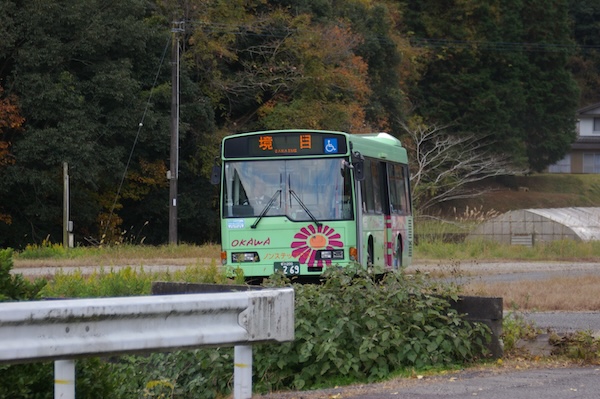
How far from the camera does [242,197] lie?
18.9m

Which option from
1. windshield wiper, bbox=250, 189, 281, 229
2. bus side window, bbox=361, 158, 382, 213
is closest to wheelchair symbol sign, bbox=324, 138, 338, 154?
bus side window, bbox=361, 158, 382, 213

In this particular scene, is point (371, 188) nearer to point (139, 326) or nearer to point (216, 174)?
point (216, 174)

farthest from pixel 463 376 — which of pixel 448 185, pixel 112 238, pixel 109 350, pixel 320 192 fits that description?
pixel 448 185

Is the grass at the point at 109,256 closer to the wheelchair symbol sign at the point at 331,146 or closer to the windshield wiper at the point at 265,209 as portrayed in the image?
the windshield wiper at the point at 265,209

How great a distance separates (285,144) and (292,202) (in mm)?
1157

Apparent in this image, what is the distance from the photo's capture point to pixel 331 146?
19.0m

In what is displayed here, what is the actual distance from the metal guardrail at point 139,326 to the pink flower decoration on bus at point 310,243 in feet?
36.8

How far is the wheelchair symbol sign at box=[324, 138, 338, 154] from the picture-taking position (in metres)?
19.0

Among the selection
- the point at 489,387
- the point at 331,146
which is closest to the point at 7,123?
the point at 331,146

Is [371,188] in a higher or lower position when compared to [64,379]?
higher

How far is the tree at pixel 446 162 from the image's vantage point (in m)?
60.8

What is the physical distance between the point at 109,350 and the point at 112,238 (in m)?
40.9

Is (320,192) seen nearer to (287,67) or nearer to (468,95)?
(287,67)

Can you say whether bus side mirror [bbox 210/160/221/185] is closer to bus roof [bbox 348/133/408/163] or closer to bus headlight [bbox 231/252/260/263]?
bus headlight [bbox 231/252/260/263]
